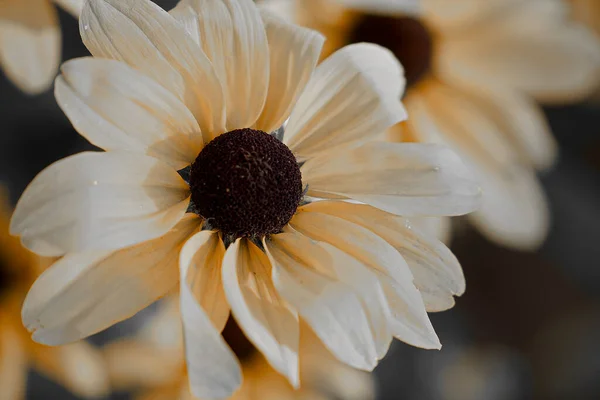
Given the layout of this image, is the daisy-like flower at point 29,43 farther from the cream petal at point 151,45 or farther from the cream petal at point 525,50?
the cream petal at point 525,50

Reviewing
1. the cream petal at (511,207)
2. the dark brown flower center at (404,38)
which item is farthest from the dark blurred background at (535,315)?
the dark brown flower center at (404,38)

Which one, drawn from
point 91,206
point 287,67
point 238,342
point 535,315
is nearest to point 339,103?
point 287,67

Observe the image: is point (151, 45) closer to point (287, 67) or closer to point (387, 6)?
point (287, 67)

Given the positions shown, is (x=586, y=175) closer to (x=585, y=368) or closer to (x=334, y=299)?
(x=585, y=368)

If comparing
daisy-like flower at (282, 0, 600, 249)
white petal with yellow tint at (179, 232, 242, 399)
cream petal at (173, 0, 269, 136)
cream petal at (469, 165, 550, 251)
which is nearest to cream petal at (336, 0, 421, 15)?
daisy-like flower at (282, 0, 600, 249)

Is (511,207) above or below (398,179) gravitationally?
below
